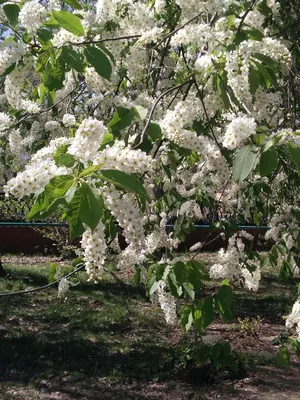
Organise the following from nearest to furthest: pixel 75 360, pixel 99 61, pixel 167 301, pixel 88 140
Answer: pixel 88 140 < pixel 99 61 < pixel 167 301 < pixel 75 360

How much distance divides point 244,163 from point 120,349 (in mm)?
3439

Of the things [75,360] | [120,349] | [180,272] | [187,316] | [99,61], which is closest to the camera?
[99,61]

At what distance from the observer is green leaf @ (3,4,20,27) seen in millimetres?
1962

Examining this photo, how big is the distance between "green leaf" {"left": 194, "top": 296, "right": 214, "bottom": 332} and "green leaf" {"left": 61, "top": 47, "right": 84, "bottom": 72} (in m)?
1.11

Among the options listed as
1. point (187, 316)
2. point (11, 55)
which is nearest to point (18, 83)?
point (11, 55)

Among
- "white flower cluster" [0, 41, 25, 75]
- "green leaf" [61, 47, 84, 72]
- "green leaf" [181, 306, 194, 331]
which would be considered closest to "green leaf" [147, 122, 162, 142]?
"green leaf" [61, 47, 84, 72]

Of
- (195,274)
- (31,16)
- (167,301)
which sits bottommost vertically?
(167,301)

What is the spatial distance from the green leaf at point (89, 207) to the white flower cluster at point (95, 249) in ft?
1.09

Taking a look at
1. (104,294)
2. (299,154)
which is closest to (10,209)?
(104,294)

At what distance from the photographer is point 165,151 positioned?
2.28m

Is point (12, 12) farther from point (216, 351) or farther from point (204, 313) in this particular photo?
point (216, 351)

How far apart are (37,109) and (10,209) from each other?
612 centimetres

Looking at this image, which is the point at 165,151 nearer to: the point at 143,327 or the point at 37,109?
the point at 37,109

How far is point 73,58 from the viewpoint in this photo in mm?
1914
